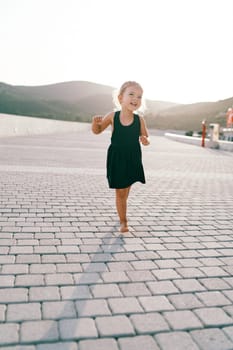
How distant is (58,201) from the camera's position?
5.94 metres

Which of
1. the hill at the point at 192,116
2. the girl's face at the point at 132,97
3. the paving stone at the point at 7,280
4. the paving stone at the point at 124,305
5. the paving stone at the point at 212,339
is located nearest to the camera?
the paving stone at the point at 212,339

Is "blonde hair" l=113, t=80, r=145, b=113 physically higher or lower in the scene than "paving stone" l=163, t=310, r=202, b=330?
higher

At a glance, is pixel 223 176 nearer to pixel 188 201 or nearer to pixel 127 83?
pixel 188 201

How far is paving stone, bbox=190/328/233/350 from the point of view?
7.35 ft

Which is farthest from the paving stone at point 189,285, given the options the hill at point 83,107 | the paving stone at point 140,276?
the hill at point 83,107

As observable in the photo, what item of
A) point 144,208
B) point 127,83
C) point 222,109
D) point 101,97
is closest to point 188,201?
point 144,208

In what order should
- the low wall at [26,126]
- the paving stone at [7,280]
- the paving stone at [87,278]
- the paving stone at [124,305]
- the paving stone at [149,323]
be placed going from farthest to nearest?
the low wall at [26,126] < the paving stone at [87,278] < the paving stone at [7,280] < the paving stone at [124,305] < the paving stone at [149,323]

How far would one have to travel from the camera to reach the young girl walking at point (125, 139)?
14.1ft

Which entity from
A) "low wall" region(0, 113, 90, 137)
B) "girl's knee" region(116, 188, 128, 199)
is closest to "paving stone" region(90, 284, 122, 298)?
"girl's knee" region(116, 188, 128, 199)

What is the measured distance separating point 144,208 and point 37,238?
2171 millimetres

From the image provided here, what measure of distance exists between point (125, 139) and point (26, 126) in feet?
70.8

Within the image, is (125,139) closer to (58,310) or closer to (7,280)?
(7,280)

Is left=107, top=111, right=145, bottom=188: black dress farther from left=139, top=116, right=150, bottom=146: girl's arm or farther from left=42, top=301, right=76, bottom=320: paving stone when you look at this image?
left=42, top=301, right=76, bottom=320: paving stone

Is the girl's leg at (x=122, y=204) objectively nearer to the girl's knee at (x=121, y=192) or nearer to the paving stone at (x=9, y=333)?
the girl's knee at (x=121, y=192)
